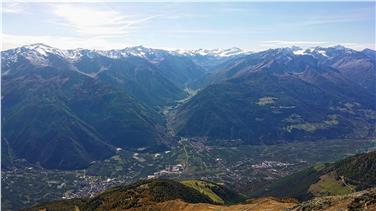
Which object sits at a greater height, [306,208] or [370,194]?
[370,194]

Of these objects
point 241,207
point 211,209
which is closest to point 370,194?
point 241,207

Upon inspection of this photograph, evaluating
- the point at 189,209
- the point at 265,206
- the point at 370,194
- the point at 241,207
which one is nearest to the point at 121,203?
the point at 189,209

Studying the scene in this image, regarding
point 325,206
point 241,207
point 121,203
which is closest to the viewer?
point 325,206

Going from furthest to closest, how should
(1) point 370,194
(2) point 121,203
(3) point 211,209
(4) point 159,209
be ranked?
(2) point 121,203 → (4) point 159,209 → (3) point 211,209 → (1) point 370,194

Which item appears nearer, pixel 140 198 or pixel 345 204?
pixel 345 204

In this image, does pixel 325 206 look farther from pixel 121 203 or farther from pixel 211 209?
pixel 121 203

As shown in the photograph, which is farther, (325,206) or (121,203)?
(121,203)

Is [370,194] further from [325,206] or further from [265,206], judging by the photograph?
[265,206]

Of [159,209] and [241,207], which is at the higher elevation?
[241,207]

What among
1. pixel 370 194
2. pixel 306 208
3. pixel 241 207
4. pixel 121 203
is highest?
pixel 370 194
